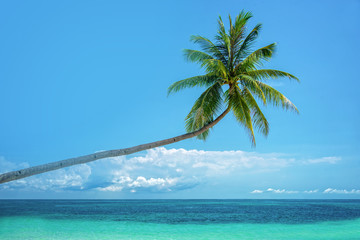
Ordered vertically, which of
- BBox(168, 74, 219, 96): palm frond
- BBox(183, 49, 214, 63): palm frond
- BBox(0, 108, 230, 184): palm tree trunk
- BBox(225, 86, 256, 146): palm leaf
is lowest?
BBox(0, 108, 230, 184): palm tree trunk

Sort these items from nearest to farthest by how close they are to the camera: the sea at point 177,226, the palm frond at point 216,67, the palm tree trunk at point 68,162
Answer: the palm tree trunk at point 68,162
the palm frond at point 216,67
the sea at point 177,226

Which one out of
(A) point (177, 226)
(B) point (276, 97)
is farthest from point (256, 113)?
(A) point (177, 226)

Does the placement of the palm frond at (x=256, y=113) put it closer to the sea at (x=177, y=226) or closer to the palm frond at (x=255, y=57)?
the palm frond at (x=255, y=57)

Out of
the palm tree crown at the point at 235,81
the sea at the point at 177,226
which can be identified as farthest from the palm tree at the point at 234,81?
the sea at the point at 177,226

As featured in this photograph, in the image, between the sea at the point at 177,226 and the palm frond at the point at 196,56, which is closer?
the palm frond at the point at 196,56

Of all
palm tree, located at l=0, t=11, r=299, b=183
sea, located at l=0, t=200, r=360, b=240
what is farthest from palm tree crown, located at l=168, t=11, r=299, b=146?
sea, located at l=0, t=200, r=360, b=240

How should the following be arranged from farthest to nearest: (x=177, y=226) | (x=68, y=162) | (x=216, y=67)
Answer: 1. (x=177, y=226)
2. (x=216, y=67)
3. (x=68, y=162)

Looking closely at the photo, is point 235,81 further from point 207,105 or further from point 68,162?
point 68,162

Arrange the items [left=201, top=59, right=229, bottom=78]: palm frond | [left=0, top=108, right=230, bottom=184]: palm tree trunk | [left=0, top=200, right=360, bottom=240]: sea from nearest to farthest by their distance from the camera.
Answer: [left=0, top=108, right=230, bottom=184]: palm tree trunk < [left=201, top=59, right=229, bottom=78]: palm frond < [left=0, top=200, right=360, bottom=240]: sea

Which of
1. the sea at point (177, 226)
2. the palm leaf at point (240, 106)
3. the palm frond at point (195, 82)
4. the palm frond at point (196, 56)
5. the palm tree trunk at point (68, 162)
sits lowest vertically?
the sea at point (177, 226)

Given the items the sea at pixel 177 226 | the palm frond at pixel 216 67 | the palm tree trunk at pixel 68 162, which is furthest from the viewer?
the sea at pixel 177 226

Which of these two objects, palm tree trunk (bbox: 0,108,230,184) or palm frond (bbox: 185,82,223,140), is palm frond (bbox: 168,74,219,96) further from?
palm tree trunk (bbox: 0,108,230,184)

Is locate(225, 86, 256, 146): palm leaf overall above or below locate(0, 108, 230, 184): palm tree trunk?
above

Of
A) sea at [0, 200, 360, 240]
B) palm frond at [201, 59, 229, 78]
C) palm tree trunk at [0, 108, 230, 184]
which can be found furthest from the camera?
sea at [0, 200, 360, 240]
